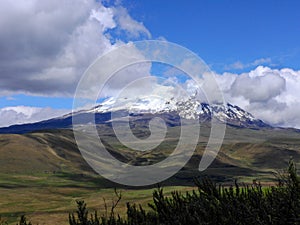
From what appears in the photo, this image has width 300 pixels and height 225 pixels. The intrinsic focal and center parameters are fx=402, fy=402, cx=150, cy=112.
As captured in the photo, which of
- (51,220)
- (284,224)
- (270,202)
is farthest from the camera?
(51,220)

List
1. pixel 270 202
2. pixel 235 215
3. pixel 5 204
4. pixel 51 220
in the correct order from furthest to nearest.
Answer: pixel 5 204
pixel 51 220
pixel 270 202
pixel 235 215

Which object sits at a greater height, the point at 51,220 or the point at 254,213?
the point at 254,213

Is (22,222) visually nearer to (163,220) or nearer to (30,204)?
(163,220)

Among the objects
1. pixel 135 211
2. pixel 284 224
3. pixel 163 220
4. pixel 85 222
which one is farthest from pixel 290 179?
pixel 85 222

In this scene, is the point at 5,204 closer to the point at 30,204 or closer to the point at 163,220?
the point at 30,204

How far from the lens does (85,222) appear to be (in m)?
17.9

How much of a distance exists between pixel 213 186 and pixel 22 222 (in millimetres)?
8967

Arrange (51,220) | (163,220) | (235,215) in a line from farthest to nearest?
1. (51,220)
2. (163,220)
3. (235,215)

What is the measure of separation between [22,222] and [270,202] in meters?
11.1

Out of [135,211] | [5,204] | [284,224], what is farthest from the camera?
[5,204]

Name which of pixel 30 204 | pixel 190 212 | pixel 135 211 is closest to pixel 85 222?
pixel 135 211

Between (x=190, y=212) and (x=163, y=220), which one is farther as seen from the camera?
(x=163, y=220)

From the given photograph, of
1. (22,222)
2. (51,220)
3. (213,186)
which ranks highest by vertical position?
(213,186)

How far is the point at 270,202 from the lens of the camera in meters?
15.7
